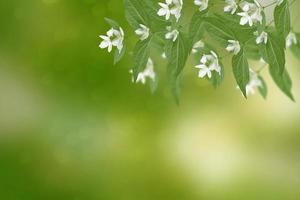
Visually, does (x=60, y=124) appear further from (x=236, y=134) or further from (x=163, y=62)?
(x=236, y=134)

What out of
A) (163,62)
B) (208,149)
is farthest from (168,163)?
(163,62)

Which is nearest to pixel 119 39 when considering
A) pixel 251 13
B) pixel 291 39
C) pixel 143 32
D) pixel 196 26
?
pixel 143 32

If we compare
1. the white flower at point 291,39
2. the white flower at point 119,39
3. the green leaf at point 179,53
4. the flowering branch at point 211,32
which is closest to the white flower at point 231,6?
the flowering branch at point 211,32

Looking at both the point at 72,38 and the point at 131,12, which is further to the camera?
the point at 72,38

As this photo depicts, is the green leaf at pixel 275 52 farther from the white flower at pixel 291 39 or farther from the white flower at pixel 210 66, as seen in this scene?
the white flower at pixel 291 39

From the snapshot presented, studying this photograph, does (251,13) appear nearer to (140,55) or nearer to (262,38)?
(262,38)
